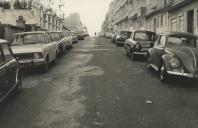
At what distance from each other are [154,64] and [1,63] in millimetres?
A: 6099

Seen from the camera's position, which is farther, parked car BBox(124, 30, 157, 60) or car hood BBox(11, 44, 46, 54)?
parked car BBox(124, 30, 157, 60)

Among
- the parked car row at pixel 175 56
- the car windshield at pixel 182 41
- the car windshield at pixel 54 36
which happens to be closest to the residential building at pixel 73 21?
the car windshield at pixel 54 36

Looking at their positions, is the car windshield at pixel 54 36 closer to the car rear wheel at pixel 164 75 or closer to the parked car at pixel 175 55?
the parked car at pixel 175 55

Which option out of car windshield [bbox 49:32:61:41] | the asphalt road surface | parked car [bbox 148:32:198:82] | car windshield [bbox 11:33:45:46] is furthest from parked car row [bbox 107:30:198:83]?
car windshield [bbox 49:32:61:41]

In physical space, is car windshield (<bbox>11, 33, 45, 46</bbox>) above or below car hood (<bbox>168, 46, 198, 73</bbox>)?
above

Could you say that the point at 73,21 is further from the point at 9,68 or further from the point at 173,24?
the point at 9,68

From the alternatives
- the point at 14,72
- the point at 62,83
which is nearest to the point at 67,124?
the point at 14,72

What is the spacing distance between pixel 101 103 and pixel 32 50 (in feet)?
18.3

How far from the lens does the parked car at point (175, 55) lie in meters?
9.17

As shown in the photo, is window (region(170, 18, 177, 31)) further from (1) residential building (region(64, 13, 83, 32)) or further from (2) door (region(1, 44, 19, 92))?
(1) residential building (region(64, 13, 83, 32))

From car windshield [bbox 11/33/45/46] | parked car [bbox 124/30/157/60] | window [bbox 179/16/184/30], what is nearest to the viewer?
car windshield [bbox 11/33/45/46]

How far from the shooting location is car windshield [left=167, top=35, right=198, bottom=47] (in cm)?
1096

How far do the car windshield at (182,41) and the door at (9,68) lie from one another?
5.26 meters

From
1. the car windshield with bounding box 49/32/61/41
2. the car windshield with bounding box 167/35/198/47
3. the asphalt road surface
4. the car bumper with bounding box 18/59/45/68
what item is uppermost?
the car windshield with bounding box 49/32/61/41
